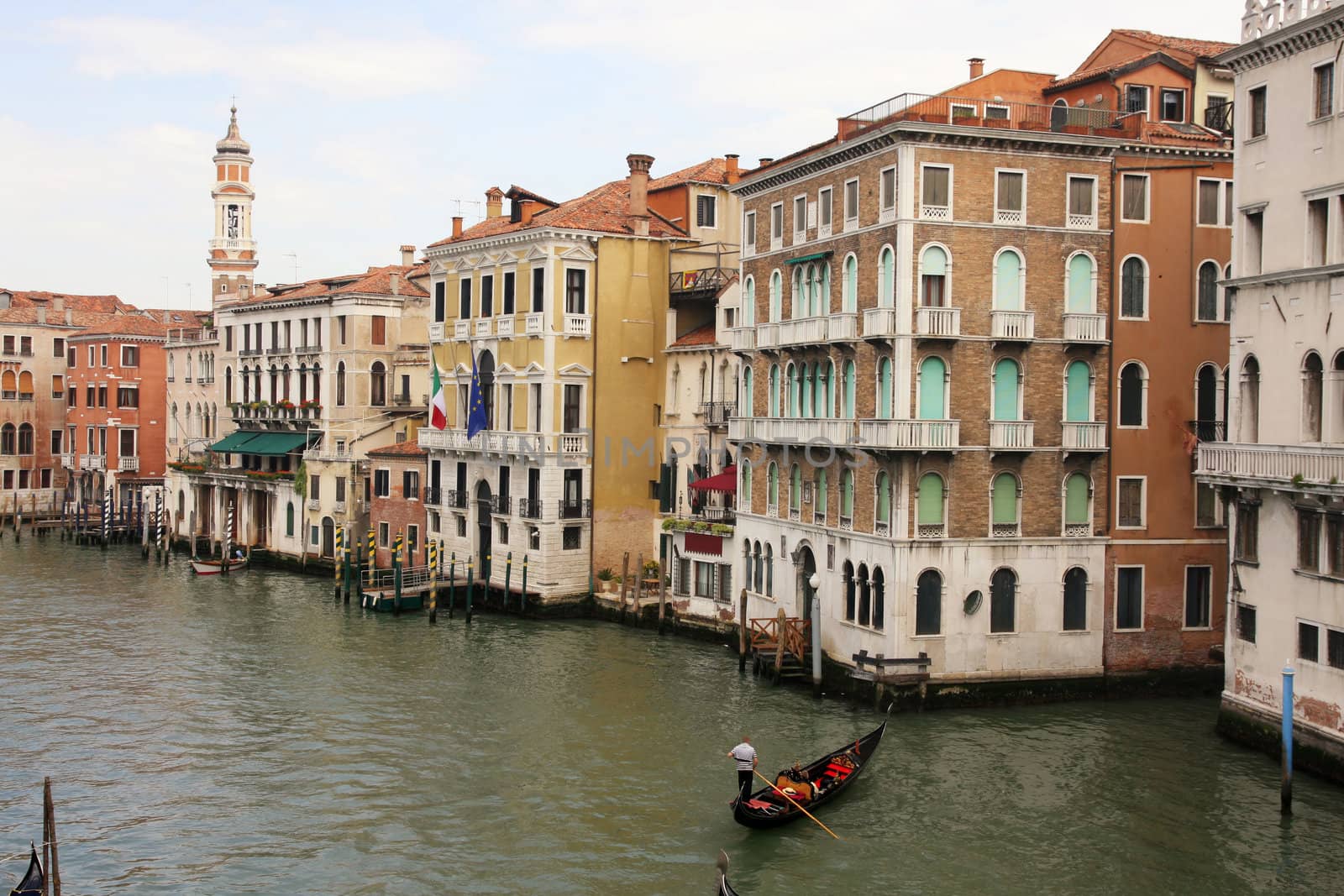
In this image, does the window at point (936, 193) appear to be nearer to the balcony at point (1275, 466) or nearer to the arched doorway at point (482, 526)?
the balcony at point (1275, 466)

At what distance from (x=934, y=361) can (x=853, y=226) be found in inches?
136

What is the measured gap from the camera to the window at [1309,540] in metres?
21.3

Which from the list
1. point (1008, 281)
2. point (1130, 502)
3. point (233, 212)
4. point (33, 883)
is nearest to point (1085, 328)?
point (1008, 281)

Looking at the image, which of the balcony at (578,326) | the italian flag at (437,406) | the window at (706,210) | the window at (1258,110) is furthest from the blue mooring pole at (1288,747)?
the italian flag at (437,406)

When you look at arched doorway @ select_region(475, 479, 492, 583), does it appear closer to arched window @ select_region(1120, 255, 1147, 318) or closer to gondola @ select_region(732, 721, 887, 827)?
arched window @ select_region(1120, 255, 1147, 318)

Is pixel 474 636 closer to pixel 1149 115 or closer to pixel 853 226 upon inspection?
pixel 853 226

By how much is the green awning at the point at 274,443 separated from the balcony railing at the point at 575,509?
653 inches

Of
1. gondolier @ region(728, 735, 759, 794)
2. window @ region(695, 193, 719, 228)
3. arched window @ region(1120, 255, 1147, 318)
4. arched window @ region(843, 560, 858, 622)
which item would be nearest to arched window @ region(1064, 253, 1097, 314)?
arched window @ region(1120, 255, 1147, 318)

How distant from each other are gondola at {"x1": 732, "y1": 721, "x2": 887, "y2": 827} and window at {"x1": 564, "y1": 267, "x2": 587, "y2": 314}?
19179mm

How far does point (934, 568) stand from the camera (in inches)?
1038

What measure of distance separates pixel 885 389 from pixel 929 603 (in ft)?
13.3

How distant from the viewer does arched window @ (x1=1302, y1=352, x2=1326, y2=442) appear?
21.4 metres

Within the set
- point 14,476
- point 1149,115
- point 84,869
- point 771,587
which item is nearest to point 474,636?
point 771,587

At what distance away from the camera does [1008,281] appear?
26812 mm
